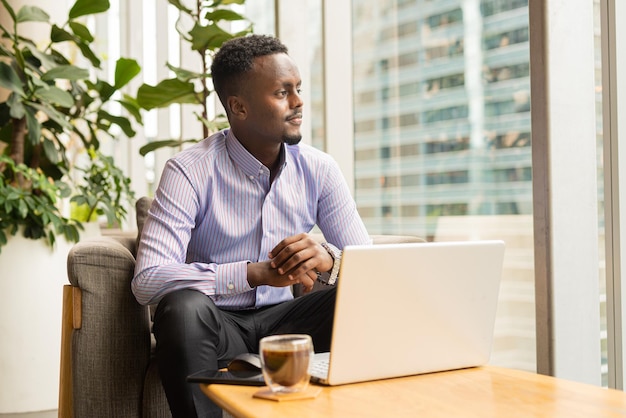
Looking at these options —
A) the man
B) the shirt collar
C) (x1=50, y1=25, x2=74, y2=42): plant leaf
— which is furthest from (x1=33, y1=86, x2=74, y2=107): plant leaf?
the shirt collar

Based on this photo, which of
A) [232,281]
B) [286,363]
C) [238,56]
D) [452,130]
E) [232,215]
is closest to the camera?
[286,363]

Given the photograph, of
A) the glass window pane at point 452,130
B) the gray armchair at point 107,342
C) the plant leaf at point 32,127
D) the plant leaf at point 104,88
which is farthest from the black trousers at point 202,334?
the plant leaf at point 104,88

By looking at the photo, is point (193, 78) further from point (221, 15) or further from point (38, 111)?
point (38, 111)

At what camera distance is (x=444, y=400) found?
1.23 m

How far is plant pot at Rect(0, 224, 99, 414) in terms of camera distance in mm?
3178

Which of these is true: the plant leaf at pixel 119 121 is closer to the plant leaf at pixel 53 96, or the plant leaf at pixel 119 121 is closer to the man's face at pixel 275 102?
the plant leaf at pixel 53 96

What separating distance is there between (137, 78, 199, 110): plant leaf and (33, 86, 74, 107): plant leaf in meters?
0.33

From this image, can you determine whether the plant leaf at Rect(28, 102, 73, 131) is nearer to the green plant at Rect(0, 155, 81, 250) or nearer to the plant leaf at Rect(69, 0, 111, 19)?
the green plant at Rect(0, 155, 81, 250)

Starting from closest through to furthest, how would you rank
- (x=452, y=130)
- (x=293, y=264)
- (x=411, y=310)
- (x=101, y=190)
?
(x=411, y=310) < (x=293, y=264) < (x=452, y=130) < (x=101, y=190)

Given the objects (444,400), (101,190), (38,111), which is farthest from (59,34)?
(444,400)

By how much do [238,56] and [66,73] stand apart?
132cm

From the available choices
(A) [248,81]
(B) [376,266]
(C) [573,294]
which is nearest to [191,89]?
(A) [248,81]

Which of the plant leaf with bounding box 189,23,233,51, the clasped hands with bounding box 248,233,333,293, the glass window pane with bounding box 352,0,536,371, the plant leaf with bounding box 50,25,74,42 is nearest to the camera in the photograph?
the clasped hands with bounding box 248,233,333,293

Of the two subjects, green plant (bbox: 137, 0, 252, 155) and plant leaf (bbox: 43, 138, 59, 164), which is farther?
plant leaf (bbox: 43, 138, 59, 164)
